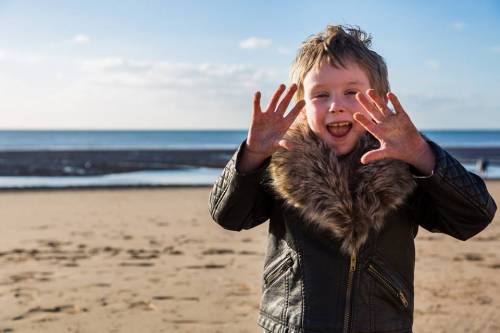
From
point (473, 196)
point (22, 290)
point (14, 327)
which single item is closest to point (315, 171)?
point (473, 196)

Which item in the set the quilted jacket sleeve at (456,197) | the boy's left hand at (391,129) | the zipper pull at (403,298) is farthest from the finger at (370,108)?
the zipper pull at (403,298)

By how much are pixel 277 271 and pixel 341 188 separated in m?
0.39

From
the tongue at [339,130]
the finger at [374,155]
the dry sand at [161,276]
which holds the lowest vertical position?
the dry sand at [161,276]

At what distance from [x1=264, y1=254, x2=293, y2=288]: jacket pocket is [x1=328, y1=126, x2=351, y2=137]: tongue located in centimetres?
49

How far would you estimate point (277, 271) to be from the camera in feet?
7.61

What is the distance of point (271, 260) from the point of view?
238 cm

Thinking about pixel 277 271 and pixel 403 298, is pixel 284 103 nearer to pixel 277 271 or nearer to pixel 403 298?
pixel 277 271

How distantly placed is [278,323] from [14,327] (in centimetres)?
385

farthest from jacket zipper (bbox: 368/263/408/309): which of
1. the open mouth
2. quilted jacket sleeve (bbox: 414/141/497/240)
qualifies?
the open mouth

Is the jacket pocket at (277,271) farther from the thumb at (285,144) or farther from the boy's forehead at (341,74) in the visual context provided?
the boy's forehead at (341,74)

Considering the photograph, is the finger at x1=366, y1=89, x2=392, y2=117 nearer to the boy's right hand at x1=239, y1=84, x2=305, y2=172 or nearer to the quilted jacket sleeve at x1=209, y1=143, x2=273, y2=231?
the boy's right hand at x1=239, y1=84, x2=305, y2=172

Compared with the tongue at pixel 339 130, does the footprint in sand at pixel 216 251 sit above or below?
below

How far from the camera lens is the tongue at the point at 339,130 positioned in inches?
92.7

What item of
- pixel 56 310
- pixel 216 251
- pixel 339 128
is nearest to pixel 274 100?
pixel 339 128
